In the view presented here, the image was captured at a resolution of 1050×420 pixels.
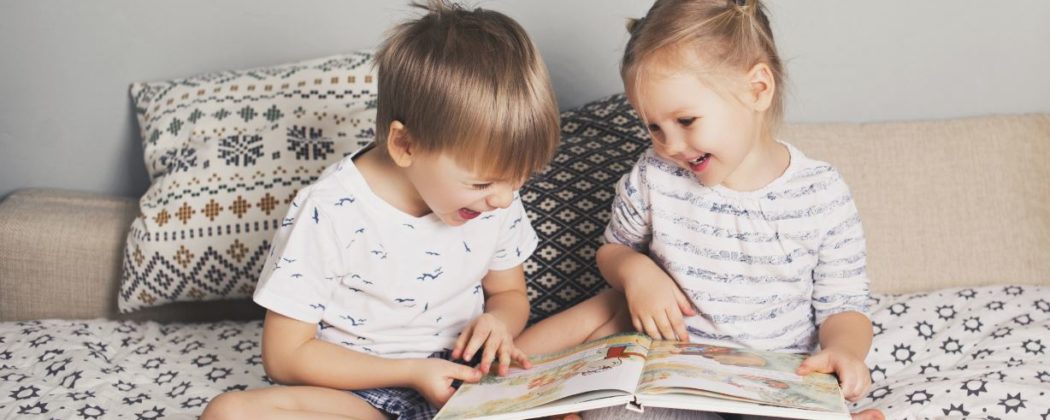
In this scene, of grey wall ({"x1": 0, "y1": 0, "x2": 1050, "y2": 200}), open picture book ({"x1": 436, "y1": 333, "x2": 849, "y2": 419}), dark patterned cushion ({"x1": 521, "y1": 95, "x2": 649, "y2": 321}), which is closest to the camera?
open picture book ({"x1": 436, "y1": 333, "x2": 849, "y2": 419})

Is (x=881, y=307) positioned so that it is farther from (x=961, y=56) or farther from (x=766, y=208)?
(x=961, y=56)

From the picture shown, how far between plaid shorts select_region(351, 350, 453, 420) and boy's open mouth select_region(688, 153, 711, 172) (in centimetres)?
44

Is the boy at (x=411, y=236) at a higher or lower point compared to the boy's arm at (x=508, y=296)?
higher

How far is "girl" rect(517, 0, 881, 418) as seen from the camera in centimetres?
119

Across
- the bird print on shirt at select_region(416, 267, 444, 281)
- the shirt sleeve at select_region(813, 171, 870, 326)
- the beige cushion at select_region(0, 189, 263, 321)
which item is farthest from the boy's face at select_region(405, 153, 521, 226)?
the beige cushion at select_region(0, 189, 263, 321)

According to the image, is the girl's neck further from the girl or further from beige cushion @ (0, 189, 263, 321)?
beige cushion @ (0, 189, 263, 321)

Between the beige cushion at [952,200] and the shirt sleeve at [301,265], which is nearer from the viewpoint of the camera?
the shirt sleeve at [301,265]

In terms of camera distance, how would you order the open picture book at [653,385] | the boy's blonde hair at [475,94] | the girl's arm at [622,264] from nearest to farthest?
the open picture book at [653,385] < the boy's blonde hair at [475,94] < the girl's arm at [622,264]

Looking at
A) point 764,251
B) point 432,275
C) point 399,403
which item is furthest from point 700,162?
point 399,403

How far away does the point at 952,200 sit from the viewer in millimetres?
1649

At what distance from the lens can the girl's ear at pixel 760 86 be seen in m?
1.20

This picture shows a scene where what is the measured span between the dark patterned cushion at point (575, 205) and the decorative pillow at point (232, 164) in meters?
0.33

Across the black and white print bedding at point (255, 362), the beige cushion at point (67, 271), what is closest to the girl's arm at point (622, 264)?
the black and white print bedding at point (255, 362)

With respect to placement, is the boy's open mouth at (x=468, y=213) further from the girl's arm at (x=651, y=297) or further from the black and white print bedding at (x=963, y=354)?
the black and white print bedding at (x=963, y=354)
